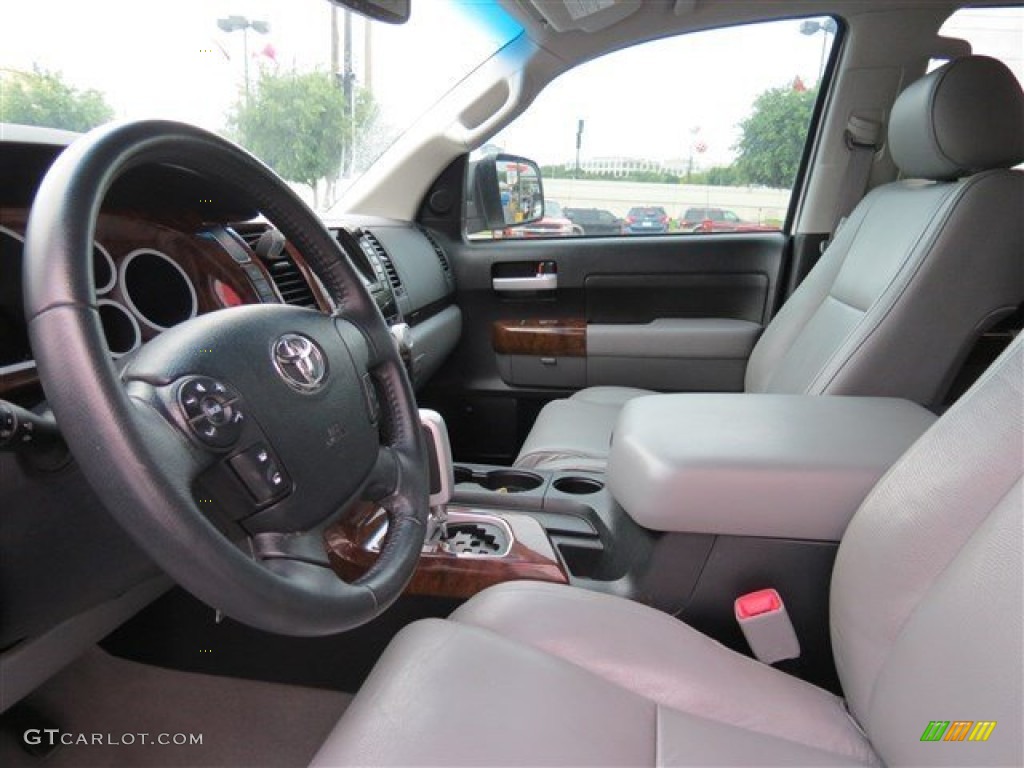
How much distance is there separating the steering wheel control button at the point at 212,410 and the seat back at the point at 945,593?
68 centimetres

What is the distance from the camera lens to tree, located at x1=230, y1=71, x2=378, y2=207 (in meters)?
1.58

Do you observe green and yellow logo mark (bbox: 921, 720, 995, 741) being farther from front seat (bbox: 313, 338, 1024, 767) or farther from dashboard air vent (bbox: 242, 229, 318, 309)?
dashboard air vent (bbox: 242, 229, 318, 309)

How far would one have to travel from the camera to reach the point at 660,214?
2391 mm

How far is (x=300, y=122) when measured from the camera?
1745 mm

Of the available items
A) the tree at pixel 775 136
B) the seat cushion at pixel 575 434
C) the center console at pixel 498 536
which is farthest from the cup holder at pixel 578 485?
the tree at pixel 775 136

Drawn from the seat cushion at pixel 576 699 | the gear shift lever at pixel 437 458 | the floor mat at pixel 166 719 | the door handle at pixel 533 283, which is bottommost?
the floor mat at pixel 166 719

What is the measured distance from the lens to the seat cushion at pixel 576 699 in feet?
2.31

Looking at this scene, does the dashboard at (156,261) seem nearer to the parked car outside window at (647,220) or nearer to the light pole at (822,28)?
the parked car outside window at (647,220)

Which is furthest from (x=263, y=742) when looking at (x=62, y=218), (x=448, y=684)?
(x=62, y=218)

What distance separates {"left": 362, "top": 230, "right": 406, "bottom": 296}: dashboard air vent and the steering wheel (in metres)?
0.99

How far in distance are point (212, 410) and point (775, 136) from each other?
7.04 ft

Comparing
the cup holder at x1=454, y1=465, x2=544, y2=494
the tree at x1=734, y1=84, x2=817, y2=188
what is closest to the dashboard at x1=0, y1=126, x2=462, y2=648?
the cup holder at x1=454, y1=465, x2=544, y2=494

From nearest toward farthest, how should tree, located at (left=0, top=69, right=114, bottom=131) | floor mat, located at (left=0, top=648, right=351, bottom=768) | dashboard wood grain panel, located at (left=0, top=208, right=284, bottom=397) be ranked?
1. dashboard wood grain panel, located at (left=0, top=208, right=284, bottom=397)
2. tree, located at (left=0, top=69, right=114, bottom=131)
3. floor mat, located at (left=0, top=648, right=351, bottom=768)

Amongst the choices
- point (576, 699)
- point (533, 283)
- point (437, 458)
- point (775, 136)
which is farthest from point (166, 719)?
point (775, 136)
